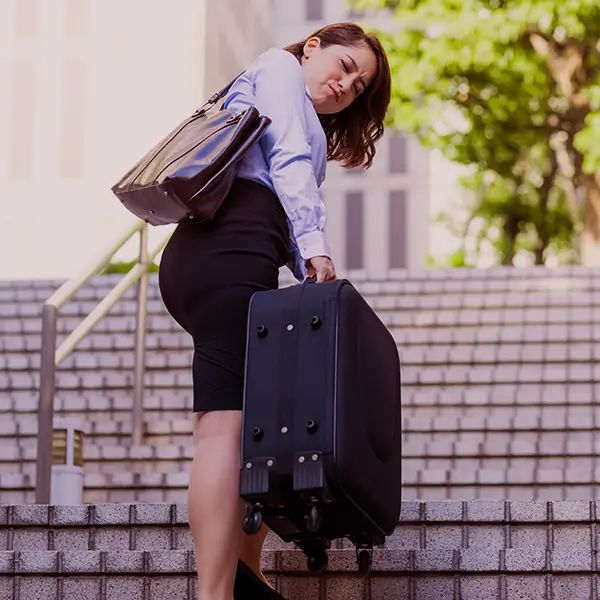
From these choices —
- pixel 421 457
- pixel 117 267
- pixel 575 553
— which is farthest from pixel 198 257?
pixel 117 267

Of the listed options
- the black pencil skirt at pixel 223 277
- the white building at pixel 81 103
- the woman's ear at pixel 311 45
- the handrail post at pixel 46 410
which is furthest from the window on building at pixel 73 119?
the black pencil skirt at pixel 223 277

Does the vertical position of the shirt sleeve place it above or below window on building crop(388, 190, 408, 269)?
above

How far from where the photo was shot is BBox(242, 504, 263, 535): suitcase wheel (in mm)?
2846

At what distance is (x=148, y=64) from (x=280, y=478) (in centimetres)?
2172

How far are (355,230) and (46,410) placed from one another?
3100 centimetres

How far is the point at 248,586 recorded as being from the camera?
311 centimetres

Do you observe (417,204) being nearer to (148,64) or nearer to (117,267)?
(148,64)

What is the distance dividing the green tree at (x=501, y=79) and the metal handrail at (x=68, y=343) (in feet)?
23.8

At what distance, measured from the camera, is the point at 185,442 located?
6.36 metres

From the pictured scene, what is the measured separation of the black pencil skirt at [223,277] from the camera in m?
3.00

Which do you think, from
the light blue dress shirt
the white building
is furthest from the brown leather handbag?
the white building

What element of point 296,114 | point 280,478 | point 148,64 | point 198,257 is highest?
point 148,64

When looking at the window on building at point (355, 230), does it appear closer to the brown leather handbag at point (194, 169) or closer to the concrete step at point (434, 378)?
the concrete step at point (434, 378)

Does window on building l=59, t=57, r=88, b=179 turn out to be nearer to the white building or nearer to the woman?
the white building
